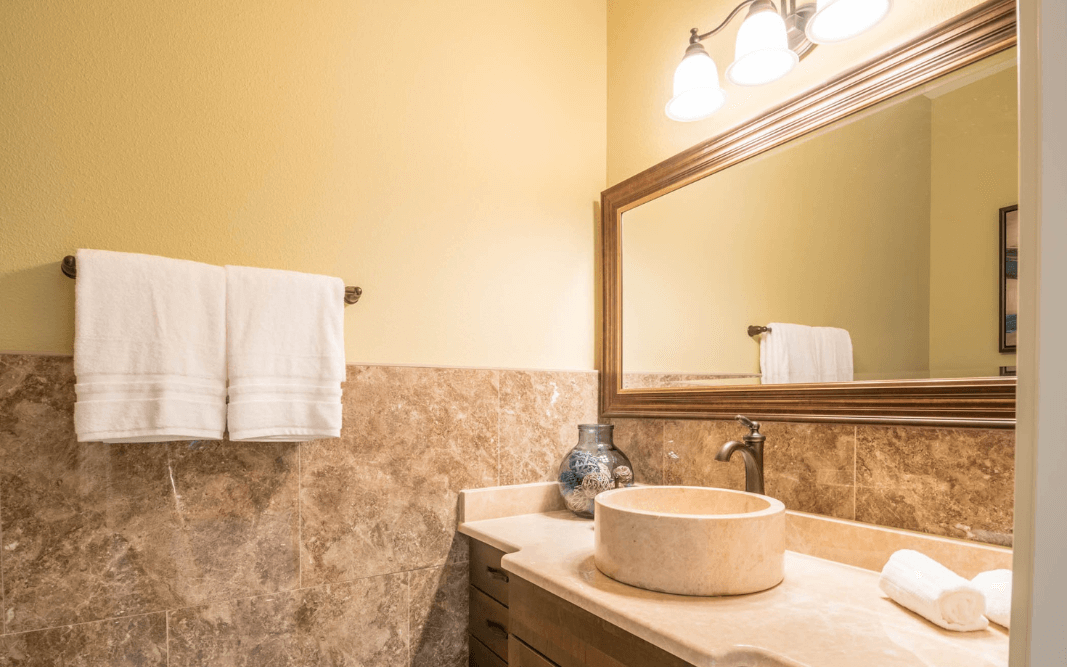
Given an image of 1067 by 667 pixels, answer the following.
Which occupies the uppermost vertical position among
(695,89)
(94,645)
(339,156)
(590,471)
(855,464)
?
(695,89)

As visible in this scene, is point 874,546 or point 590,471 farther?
point 590,471

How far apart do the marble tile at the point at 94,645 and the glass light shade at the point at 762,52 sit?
1.75 meters

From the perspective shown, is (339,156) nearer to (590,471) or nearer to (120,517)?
(120,517)

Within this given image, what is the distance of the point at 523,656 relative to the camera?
3.85ft

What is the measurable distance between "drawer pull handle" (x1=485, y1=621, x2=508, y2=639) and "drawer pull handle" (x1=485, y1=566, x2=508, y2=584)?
0.12m

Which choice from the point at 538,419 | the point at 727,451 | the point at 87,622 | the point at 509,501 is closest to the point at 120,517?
the point at 87,622

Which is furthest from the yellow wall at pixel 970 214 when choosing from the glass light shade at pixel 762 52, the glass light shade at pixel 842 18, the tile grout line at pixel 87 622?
the tile grout line at pixel 87 622

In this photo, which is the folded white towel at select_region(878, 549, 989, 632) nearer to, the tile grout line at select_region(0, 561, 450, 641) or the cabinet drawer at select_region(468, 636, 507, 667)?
the cabinet drawer at select_region(468, 636, 507, 667)

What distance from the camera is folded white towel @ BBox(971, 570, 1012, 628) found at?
0.82 m

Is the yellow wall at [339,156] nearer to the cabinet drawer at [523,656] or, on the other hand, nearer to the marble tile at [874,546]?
the cabinet drawer at [523,656]

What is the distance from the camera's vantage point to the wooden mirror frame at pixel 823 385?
994mm

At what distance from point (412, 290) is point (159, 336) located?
1.96 feet

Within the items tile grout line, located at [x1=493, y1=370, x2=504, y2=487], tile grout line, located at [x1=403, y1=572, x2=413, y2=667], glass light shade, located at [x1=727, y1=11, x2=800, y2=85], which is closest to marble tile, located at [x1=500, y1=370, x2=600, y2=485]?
tile grout line, located at [x1=493, y1=370, x2=504, y2=487]

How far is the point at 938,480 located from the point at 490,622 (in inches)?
41.4
